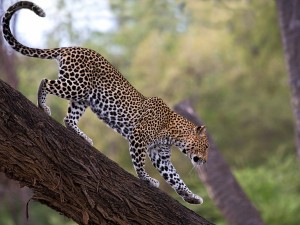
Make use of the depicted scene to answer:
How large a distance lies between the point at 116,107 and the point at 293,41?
5.96 metres

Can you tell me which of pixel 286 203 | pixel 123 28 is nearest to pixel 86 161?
pixel 286 203

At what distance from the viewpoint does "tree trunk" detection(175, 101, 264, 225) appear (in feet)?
34.0

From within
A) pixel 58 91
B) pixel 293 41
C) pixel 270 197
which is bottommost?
pixel 58 91

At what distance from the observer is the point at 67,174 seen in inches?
202

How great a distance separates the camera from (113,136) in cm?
2106

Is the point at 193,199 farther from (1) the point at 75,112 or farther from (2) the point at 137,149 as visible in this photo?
(1) the point at 75,112

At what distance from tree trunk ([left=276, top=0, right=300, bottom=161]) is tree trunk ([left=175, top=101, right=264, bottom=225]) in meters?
1.16

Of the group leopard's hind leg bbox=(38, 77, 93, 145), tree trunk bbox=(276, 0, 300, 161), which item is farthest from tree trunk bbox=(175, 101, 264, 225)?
leopard's hind leg bbox=(38, 77, 93, 145)

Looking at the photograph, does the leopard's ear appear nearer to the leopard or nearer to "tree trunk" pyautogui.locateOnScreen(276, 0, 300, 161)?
the leopard

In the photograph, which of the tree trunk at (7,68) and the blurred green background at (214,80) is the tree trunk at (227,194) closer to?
the tree trunk at (7,68)

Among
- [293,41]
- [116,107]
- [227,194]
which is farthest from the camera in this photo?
[293,41]

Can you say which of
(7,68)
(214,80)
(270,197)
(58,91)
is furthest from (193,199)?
(214,80)

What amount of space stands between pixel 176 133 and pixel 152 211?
2.00ft

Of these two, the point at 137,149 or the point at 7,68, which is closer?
the point at 137,149
